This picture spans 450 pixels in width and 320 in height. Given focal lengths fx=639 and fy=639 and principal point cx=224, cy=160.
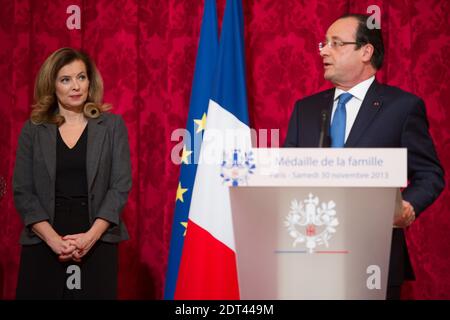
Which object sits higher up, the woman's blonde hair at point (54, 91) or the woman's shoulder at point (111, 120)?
the woman's blonde hair at point (54, 91)

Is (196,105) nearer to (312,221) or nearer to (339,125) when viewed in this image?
(339,125)

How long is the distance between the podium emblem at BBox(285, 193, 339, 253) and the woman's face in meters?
1.51

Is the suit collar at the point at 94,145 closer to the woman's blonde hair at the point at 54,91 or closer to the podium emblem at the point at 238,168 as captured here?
the woman's blonde hair at the point at 54,91

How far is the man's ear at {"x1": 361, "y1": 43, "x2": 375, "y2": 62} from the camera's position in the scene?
279 cm

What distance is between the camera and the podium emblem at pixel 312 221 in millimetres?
1877

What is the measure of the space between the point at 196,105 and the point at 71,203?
118 centimetres

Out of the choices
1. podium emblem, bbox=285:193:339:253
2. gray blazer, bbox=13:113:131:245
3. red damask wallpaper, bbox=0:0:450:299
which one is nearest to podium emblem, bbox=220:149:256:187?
podium emblem, bbox=285:193:339:253

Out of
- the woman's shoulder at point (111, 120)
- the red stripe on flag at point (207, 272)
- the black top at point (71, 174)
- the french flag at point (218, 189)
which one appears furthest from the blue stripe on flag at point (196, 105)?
the black top at point (71, 174)

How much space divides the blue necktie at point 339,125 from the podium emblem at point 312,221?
0.67m

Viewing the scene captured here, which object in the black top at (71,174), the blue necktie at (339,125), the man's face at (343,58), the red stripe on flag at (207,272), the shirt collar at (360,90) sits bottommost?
the red stripe on flag at (207,272)

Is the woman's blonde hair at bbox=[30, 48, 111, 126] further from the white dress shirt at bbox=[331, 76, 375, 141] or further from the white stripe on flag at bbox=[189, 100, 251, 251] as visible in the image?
the white dress shirt at bbox=[331, 76, 375, 141]

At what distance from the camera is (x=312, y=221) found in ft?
6.15

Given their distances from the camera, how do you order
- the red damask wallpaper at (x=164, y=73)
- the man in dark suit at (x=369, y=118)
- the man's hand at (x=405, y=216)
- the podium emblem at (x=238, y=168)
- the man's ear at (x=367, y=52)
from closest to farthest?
the podium emblem at (x=238, y=168) < the man's hand at (x=405, y=216) < the man in dark suit at (x=369, y=118) < the man's ear at (x=367, y=52) < the red damask wallpaper at (x=164, y=73)
